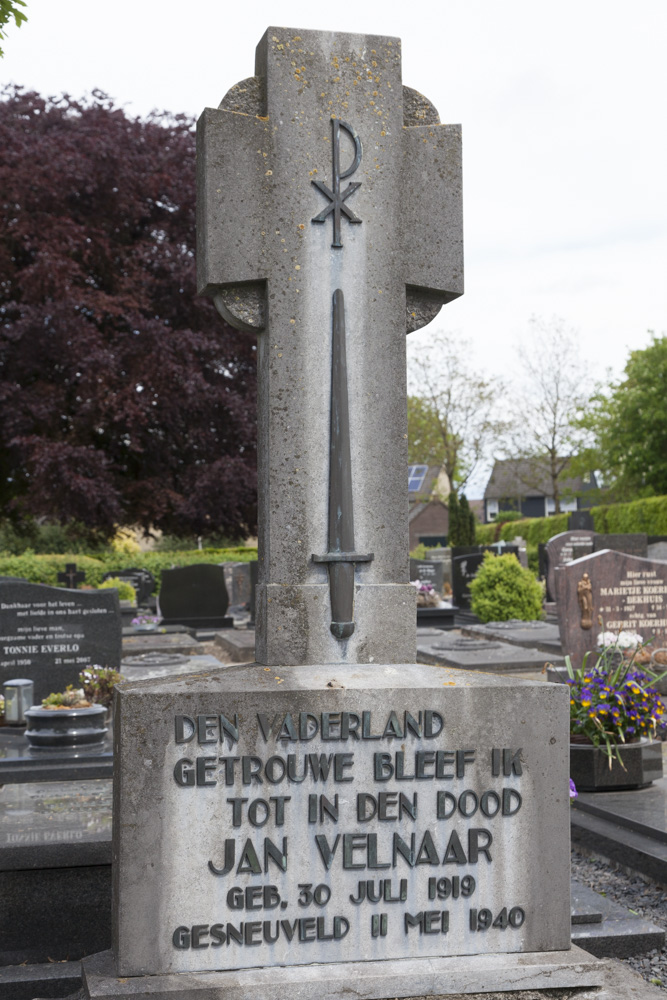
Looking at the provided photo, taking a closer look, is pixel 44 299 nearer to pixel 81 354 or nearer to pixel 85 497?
pixel 81 354

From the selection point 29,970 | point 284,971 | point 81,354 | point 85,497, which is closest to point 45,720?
point 29,970

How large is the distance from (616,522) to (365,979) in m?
33.3

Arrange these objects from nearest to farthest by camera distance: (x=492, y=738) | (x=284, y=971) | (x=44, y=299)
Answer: (x=284, y=971) < (x=492, y=738) < (x=44, y=299)

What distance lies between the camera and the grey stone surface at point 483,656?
42.3 ft

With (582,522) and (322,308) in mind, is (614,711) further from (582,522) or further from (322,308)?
(582,522)

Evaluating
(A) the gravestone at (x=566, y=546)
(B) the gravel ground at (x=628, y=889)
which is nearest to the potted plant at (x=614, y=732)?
(B) the gravel ground at (x=628, y=889)

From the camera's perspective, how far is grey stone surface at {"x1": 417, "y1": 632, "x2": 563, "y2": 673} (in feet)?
42.3

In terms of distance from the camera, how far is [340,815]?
311 centimetres

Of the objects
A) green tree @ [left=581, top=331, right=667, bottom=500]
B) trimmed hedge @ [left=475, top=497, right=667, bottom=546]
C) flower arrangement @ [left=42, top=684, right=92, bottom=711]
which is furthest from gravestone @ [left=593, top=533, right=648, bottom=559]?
green tree @ [left=581, top=331, right=667, bottom=500]

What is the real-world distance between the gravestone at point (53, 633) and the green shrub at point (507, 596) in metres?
10.3

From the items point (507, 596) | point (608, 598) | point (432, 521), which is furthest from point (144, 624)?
point (432, 521)

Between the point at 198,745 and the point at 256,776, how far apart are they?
198 millimetres

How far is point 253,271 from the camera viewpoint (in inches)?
134

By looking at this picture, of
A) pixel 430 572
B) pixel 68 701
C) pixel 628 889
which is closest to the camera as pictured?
pixel 628 889
